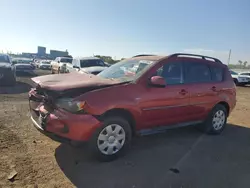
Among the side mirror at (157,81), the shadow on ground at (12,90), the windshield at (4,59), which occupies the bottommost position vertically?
the shadow on ground at (12,90)

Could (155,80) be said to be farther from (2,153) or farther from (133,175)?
(2,153)

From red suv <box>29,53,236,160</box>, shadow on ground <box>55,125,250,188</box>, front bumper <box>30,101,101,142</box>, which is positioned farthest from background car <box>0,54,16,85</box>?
front bumper <box>30,101,101,142</box>

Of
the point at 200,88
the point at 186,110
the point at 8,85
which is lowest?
the point at 8,85

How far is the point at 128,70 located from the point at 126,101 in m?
1.03

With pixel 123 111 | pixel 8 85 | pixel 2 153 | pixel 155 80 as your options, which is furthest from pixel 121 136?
pixel 8 85

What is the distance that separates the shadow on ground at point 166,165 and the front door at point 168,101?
549 mm

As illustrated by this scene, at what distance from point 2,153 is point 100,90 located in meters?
1.97

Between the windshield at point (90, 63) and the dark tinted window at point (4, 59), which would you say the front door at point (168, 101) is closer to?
the windshield at point (90, 63)

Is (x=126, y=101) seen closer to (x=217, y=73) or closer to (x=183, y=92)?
(x=183, y=92)

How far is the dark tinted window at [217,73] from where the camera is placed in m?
5.99

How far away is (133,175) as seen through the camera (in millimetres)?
3660

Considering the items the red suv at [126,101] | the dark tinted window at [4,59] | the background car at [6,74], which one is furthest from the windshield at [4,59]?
the red suv at [126,101]

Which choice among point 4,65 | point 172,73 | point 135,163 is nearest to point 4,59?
point 4,65

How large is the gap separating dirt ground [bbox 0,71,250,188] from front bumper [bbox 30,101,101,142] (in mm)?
479
